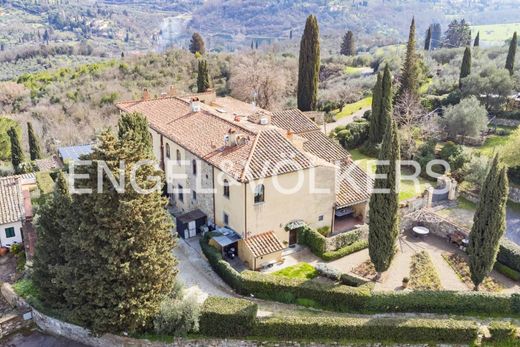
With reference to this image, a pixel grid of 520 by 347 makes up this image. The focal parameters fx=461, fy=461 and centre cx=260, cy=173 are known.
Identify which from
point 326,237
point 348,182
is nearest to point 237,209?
point 326,237

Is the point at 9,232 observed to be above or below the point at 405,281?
below

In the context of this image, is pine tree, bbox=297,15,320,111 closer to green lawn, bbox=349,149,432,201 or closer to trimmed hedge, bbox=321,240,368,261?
green lawn, bbox=349,149,432,201

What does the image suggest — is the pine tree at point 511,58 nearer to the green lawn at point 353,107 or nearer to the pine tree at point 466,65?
the pine tree at point 466,65

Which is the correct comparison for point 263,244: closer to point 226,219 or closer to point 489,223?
point 226,219

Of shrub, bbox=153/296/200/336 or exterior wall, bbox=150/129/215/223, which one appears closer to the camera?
shrub, bbox=153/296/200/336

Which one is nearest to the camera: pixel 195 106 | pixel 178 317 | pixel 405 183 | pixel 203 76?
pixel 178 317

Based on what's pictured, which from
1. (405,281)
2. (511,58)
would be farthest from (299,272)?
(511,58)

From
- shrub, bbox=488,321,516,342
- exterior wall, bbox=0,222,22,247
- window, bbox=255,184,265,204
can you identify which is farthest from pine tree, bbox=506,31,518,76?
exterior wall, bbox=0,222,22,247

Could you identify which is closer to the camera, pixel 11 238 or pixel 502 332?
pixel 502 332
